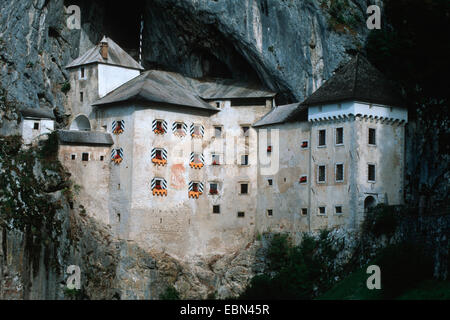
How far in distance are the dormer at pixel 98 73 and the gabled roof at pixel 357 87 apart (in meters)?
15.9

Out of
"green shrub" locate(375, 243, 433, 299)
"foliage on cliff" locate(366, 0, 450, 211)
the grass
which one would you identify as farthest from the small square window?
"green shrub" locate(375, 243, 433, 299)

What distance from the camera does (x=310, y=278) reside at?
74.0 metres

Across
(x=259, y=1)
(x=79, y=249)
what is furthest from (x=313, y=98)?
(x=79, y=249)

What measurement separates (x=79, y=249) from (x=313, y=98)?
67.5 ft

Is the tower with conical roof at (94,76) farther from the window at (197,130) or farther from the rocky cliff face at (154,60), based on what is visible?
the window at (197,130)

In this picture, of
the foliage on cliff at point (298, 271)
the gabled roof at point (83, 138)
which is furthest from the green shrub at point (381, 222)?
the gabled roof at point (83, 138)

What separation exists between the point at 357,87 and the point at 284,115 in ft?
23.2

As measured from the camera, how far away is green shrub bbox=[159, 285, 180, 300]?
257 feet

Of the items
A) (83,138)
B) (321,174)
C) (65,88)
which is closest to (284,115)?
(321,174)

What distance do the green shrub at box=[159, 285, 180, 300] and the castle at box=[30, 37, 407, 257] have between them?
2.76m

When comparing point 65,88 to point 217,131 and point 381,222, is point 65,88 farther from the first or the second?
point 381,222

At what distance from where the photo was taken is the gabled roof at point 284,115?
78.4 meters

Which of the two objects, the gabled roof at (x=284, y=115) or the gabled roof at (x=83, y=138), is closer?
the gabled roof at (x=284, y=115)

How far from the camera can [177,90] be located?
8281cm
